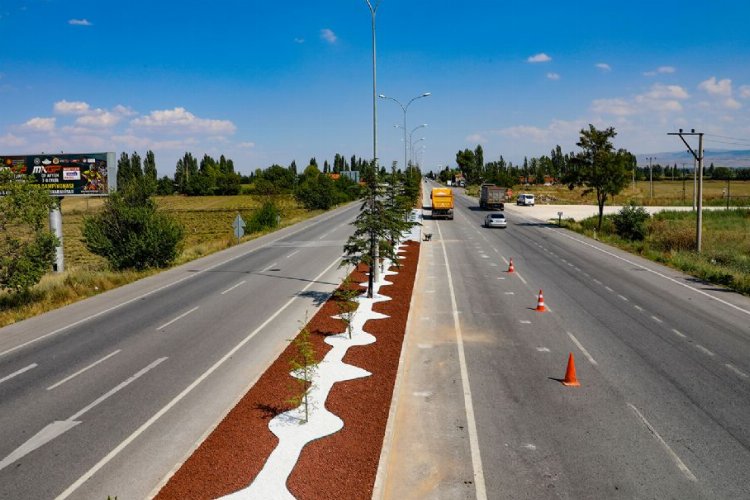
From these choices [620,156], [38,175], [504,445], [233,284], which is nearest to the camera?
[504,445]

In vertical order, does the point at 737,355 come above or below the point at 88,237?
below

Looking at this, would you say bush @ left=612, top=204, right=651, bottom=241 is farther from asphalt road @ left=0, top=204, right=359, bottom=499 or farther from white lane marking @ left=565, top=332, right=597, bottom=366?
white lane marking @ left=565, top=332, right=597, bottom=366

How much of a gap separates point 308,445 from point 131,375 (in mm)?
5819

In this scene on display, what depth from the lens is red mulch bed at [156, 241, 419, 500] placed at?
748cm

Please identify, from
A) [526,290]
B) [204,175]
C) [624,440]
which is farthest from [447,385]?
[204,175]

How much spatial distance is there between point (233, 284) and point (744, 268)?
22.6 m

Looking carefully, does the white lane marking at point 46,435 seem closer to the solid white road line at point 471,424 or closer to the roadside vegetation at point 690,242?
the solid white road line at point 471,424

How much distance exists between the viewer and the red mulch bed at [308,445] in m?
7.48

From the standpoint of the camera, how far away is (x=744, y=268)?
25234mm

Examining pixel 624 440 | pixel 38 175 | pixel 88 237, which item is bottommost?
pixel 624 440

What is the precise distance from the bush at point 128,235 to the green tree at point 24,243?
8431 mm

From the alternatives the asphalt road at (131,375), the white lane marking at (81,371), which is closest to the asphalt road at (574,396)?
the asphalt road at (131,375)

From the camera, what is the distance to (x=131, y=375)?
12.5 m

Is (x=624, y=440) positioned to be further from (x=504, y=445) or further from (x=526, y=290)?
(x=526, y=290)
